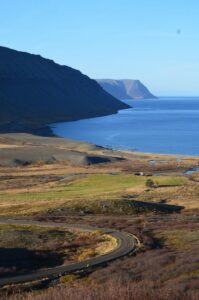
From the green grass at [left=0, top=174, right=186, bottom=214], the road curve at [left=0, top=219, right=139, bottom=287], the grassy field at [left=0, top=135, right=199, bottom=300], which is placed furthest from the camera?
the green grass at [left=0, top=174, right=186, bottom=214]

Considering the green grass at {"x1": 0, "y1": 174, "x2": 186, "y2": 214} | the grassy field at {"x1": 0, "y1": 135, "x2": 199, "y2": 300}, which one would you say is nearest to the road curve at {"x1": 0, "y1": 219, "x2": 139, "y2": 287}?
the grassy field at {"x1": 0, "y1": 135, "x2": 199, "y2": 300}

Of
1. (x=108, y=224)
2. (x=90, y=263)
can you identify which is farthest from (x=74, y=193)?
(x=90, y=263)

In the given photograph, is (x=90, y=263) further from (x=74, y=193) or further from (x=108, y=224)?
(x=74, y=193)

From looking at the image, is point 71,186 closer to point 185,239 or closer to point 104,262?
point 185,239

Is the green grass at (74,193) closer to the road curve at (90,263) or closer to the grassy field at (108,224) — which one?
the grassy field at (108,224)

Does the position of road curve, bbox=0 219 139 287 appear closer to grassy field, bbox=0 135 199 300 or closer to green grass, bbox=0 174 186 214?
grassy field, bbox=0 135 199 300

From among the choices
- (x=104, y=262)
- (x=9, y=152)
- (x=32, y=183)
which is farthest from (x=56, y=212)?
(x=9, y=152)

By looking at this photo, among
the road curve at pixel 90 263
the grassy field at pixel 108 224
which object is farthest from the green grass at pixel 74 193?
the road curve at pixel 90 263

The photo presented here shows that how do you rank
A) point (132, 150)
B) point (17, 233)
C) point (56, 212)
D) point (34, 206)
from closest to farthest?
point (17, 233), point (56, 212), point (34, 206), point (132, 150)

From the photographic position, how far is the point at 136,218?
47000 mm

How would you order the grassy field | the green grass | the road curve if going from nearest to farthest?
1. the grassy field
2. the road curve
3. the green grass

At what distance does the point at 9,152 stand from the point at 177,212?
7018 cm

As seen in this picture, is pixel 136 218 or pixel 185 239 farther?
pixel 136 218

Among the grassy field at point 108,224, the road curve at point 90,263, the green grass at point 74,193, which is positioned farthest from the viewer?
the green grass at point 74,193
